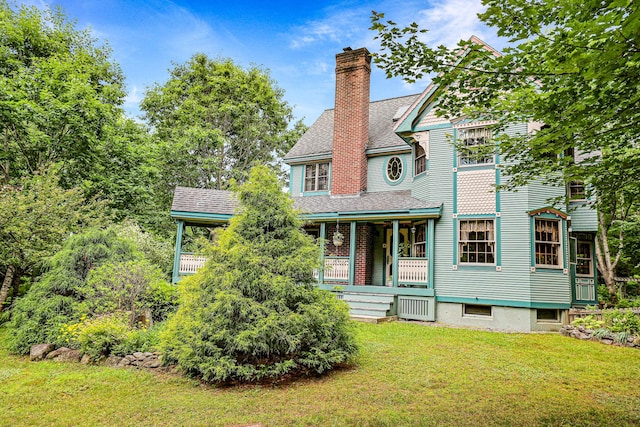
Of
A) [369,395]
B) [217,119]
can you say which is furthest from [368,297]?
[217,119]

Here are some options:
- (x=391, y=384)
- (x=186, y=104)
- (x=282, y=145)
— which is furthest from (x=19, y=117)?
(x=391, y=384)

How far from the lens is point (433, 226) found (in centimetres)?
1248

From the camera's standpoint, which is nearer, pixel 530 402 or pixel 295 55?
pixel 530 402

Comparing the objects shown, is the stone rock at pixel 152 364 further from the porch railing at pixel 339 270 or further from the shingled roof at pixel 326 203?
A: the porch railing at pixel 339 270

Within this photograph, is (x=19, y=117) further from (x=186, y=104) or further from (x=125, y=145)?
(x=186, y=104)

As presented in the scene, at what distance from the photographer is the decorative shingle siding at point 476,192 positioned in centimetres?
1187

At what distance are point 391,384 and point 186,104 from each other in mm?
24481

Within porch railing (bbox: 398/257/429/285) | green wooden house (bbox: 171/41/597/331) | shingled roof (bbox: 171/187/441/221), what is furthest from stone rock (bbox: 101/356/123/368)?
porch railing (bbox: 398/257/429/285)

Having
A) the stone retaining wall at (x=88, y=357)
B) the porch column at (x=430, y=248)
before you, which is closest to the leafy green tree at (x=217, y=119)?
the porch column at (x=430, y=248)

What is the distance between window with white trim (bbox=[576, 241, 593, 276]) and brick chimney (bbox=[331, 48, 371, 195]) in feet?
25.2

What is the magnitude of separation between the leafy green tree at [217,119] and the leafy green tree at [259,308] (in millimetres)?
19486

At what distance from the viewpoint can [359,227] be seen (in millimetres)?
14422

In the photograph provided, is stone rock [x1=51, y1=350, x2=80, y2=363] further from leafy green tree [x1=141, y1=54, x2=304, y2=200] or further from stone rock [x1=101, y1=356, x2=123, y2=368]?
leafy green tree [x1=141, y1=54, x2=304, y2=200]

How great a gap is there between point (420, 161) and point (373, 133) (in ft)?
10.2
